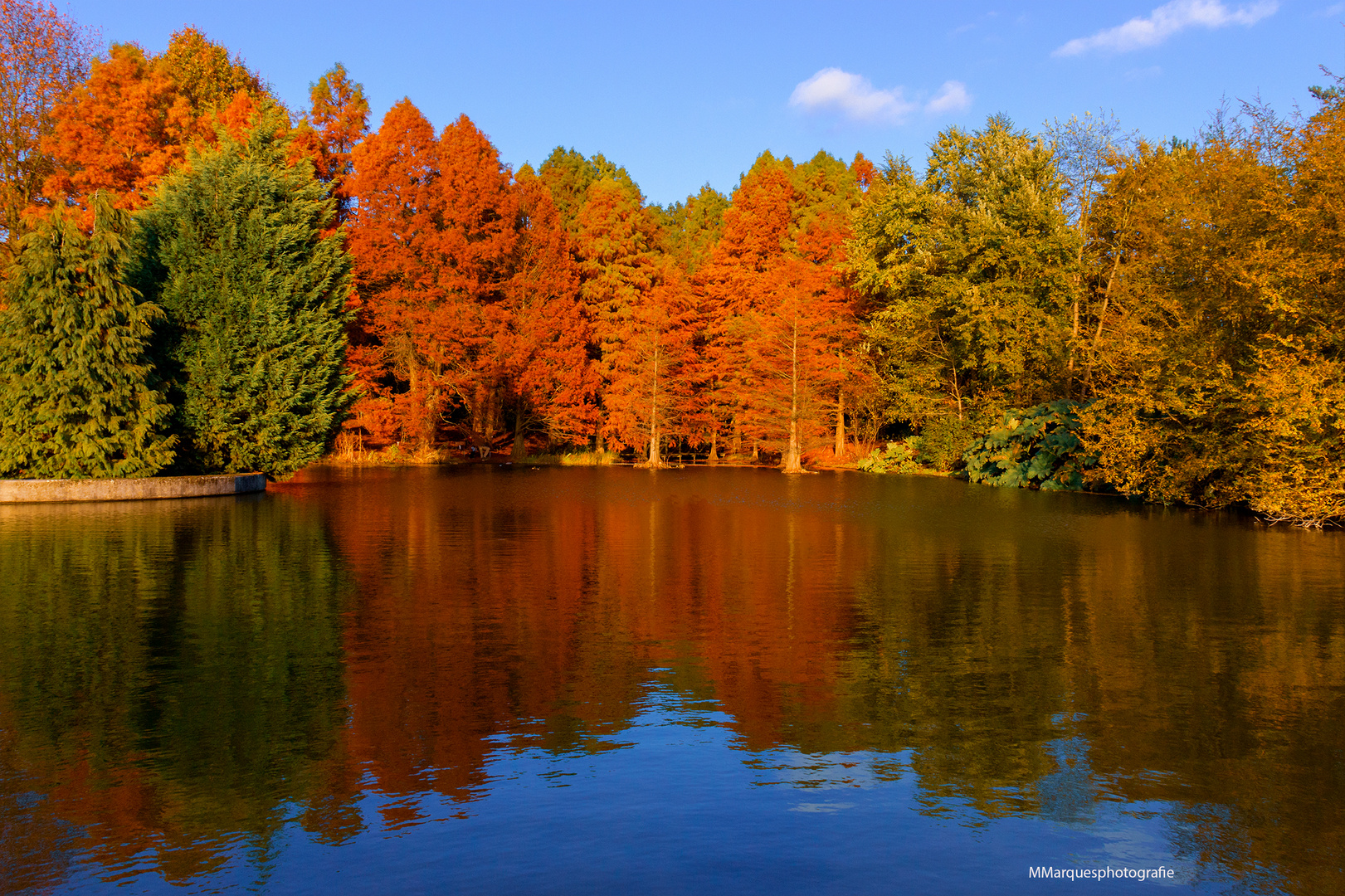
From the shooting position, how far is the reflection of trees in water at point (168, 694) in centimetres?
507

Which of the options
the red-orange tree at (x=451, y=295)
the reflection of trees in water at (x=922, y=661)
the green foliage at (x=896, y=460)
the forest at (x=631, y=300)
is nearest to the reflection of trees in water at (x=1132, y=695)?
the reflection of trees in water at (x=922, y=661)

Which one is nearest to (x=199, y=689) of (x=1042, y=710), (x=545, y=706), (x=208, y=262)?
(x=545, y=706)

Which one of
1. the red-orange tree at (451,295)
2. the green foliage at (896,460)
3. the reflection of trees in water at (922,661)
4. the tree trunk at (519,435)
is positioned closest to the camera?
the reflection of trees in water at (922,661)

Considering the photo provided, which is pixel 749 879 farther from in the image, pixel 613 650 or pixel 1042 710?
pixel 613 650

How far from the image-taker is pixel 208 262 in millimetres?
28766

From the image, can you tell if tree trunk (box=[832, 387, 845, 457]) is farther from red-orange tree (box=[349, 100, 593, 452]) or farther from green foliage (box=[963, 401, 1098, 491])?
red-orange tree (box=[349, 100, 593, 452])

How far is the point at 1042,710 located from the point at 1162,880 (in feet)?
8.72

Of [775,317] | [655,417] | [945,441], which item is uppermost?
[775,317]

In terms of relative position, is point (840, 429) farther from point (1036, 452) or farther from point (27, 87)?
point (27, 87)

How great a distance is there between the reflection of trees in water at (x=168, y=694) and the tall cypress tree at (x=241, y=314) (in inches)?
566

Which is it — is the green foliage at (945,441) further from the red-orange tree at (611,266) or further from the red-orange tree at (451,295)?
the red-orange tree at (451,295)

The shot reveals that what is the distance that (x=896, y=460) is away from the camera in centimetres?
4594

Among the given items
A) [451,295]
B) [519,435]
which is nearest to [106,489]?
[451,295]

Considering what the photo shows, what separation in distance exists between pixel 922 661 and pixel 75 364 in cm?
2430
